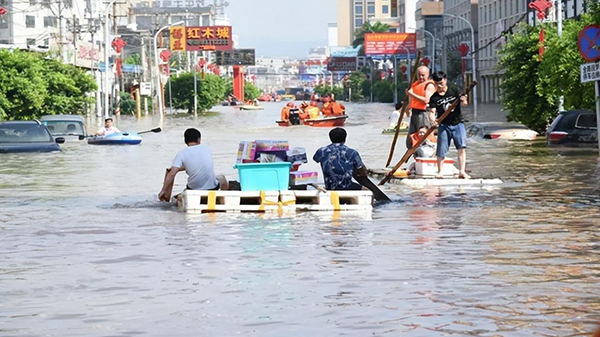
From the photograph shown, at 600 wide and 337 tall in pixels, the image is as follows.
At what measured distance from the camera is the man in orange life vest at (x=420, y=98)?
22500mm

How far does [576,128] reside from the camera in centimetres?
3288

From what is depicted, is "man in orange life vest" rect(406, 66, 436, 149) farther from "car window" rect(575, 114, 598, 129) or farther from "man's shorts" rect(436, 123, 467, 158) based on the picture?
"car window" rect(575, 114, 598, 129)

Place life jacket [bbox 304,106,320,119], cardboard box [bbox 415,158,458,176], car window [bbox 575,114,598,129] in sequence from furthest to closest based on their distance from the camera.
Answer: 1. life jacket [bbox 304,106,320,119]
2. car window [bbox 575,114,598,129]
3. cardboard box [bbox 415,158,458,176]

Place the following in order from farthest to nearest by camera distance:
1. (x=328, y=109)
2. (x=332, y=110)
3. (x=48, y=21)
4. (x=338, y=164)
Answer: (x=48, y=21) → (x=328, y=109) → (x=332, y=110) → (x=338, y=164)

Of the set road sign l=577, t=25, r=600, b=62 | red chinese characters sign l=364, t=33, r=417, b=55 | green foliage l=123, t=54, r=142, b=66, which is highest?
red chinese characters sign l=364, t=33, r=417, b=55

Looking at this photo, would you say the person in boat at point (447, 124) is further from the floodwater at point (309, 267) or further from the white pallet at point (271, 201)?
the white pallet at point (271, 201)

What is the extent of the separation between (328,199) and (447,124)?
4.58m

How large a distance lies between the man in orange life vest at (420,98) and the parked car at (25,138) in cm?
1506

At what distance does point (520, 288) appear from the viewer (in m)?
10.3

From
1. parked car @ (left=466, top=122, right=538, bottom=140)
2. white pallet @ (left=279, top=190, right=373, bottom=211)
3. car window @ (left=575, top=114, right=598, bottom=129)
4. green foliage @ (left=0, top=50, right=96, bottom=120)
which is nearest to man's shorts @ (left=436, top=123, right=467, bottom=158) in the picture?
white pallet @ (left=279, top=190, right=373, bottom=211)

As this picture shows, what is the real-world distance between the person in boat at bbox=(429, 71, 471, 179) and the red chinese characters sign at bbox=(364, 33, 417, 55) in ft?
460

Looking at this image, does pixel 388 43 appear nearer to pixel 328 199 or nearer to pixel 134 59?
pixel 134 59

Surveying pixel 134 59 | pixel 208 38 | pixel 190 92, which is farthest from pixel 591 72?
pixel 134 59

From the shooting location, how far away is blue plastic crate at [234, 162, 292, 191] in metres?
17.2
